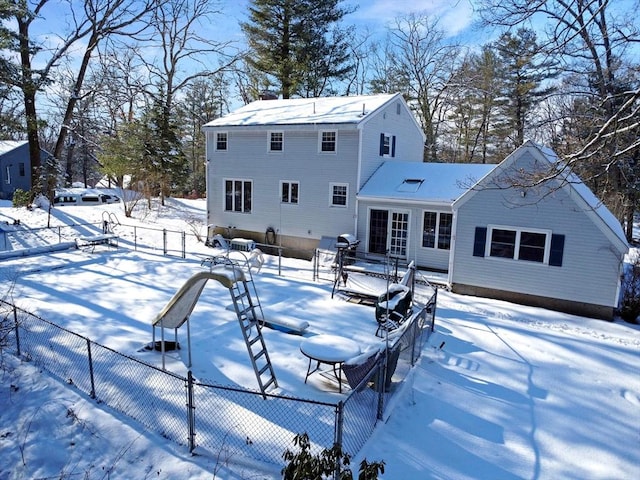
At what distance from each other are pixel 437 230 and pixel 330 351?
34.1ft

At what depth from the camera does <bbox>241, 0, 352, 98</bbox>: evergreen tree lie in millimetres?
31125

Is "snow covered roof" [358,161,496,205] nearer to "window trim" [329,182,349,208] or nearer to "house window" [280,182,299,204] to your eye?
"window trim" [329,182,349,208]

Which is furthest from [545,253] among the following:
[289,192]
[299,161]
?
[289,192]

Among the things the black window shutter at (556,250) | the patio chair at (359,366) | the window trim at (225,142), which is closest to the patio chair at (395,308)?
the patio chair at (359,366)

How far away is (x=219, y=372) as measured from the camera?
25.5ft

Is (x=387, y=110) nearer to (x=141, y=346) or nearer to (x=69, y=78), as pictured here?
(x=141, y=346)

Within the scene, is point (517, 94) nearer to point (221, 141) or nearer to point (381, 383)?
point (221, 141)

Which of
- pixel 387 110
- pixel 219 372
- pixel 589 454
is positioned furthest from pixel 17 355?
pixel 387 110

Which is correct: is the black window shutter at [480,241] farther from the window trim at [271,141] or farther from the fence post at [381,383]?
the window trim at [271,141]

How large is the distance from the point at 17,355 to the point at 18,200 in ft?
73.4

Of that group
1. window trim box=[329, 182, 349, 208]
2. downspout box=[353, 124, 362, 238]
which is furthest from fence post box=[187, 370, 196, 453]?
window trim box=[329, 182, 349, 208]

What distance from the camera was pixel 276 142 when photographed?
776 inches

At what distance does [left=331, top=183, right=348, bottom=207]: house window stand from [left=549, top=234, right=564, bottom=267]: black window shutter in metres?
8.39

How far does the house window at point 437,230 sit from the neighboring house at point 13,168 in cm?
3709
